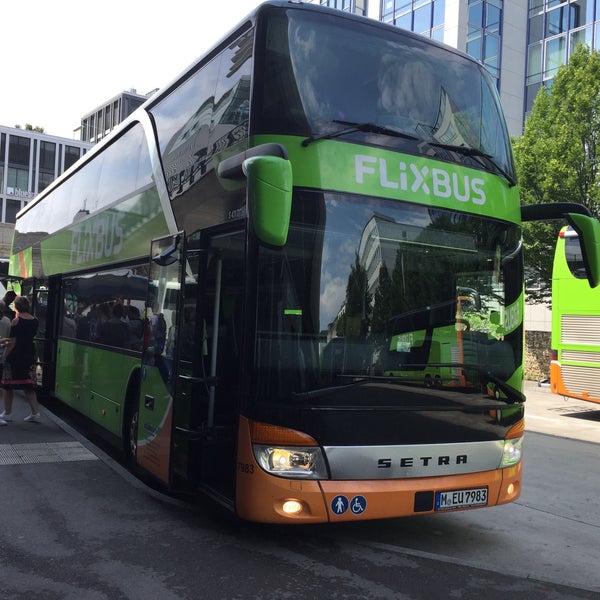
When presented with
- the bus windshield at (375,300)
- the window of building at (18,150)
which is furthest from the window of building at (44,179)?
the bus windshield at (375,300)

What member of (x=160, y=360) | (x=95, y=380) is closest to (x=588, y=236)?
(x=160, y=360)

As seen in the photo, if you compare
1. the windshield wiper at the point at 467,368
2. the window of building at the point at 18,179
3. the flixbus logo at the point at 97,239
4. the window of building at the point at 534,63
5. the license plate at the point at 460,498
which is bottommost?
the license plate at the point at 460,498

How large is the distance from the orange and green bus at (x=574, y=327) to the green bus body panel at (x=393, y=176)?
8.27 metres

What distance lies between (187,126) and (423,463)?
3.61 metres

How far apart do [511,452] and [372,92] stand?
9.58ft

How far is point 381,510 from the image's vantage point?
468cm

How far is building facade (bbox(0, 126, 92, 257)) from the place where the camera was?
250 ft

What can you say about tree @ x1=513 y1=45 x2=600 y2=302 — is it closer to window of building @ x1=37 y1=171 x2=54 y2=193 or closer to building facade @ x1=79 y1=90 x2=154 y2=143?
window of building @ x1=37 y1=171 x2=54 y2=193

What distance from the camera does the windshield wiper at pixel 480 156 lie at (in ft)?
17.3

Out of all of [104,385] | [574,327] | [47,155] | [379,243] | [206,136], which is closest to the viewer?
[379,243]

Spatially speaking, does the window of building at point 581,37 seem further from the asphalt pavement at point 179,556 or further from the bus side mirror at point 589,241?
the asphalt pavement at point 179,556

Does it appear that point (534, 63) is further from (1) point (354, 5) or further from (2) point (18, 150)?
(2) point (18, 150)

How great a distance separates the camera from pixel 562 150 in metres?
19.0

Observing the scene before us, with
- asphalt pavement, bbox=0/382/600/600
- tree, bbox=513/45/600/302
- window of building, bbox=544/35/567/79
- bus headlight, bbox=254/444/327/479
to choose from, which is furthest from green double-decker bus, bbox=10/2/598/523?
window of building, bbox=544/35/567/79
